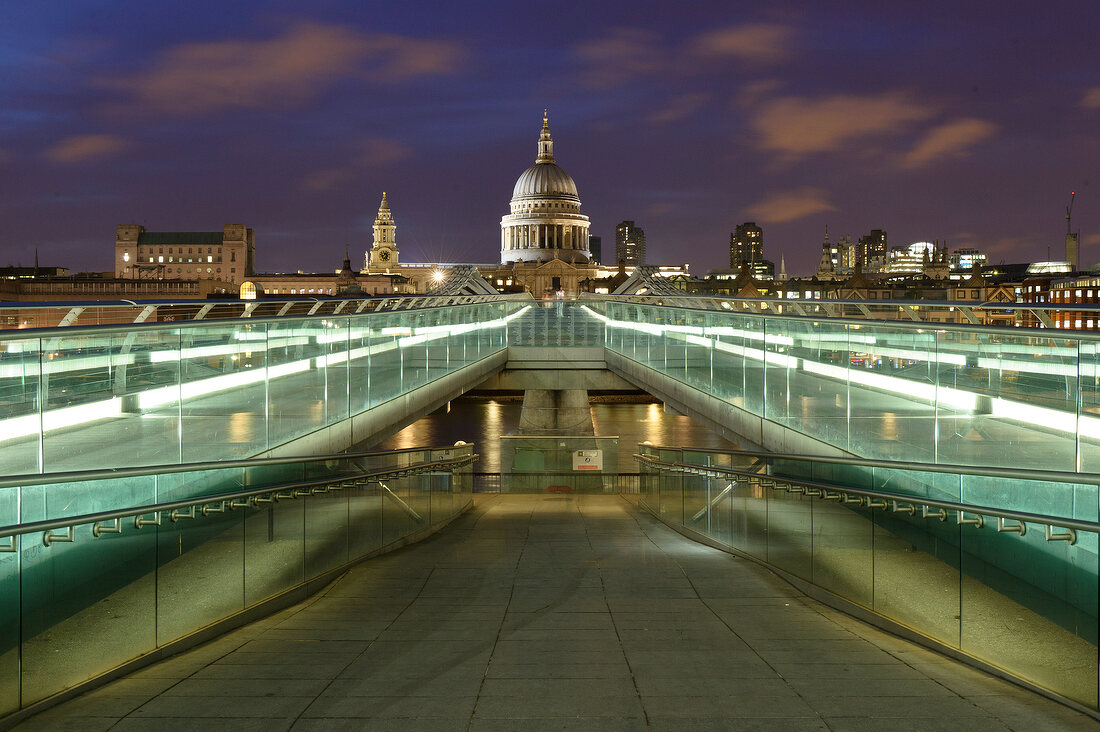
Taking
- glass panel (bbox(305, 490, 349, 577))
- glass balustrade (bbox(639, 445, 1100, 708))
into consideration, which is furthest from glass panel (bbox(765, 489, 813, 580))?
glass panel (bbox(305, 490, 349, 577))

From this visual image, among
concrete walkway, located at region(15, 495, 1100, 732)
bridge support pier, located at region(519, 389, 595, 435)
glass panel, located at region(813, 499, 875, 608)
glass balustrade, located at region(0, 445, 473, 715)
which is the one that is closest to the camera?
concrete walkway, located at region(15, 495, 1100, 732)

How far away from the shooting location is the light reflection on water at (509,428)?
63.2 m

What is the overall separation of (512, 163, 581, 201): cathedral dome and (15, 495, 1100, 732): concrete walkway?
169722 mm

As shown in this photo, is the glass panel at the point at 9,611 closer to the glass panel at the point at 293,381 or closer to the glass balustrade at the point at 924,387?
the glass panel at the point at 293,381

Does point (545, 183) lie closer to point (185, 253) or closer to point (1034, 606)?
point (185, 253)

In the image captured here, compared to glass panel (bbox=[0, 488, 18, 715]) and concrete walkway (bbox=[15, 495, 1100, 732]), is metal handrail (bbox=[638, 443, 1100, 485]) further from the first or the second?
glass panel (bbox=[0, 488, 18, 715])

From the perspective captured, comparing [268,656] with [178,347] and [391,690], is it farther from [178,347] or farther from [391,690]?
[178,347]

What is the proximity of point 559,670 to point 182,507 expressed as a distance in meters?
3.02

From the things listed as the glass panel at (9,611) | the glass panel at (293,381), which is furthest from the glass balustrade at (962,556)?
the glass panel at (9,611)

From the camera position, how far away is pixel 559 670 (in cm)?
603

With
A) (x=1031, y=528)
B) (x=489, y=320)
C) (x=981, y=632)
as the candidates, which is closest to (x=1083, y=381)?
(x=1031, y=528)

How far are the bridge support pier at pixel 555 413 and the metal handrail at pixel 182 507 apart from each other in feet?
87.4

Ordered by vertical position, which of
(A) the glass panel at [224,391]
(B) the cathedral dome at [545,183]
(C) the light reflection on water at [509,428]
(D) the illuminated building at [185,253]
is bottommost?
(C) the light reflection on water at [509,428]

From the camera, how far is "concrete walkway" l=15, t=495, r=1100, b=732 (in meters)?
5.18
